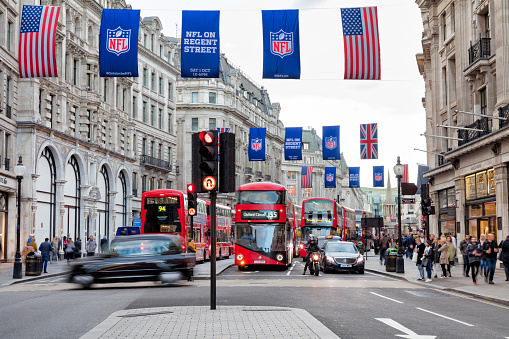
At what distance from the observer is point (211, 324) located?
11.5 m

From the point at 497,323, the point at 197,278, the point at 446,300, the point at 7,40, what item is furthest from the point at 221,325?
the point at 7,40

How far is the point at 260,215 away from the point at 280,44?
10.8 meters

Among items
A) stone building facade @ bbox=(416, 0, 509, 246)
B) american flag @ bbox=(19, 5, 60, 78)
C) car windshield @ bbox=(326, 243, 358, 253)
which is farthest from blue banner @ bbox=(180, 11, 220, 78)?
stone building facade @ bbox=(416, 0, 509, 246)

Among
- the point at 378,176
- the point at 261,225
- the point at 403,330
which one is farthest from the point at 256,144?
the point at 403,330

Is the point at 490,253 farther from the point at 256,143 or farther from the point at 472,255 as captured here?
the point at 256,143

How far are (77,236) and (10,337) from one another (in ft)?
131

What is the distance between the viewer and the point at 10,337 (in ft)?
36.8

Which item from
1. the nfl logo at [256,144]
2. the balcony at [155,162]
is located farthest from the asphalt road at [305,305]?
the balcony at [155,162]

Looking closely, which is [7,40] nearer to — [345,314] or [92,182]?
[92,182]

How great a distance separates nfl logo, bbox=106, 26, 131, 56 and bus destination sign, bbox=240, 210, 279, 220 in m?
10.9

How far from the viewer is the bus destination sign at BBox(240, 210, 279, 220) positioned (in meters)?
32.3

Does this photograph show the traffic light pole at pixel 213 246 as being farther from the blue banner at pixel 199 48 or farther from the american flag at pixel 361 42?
the american flag at pixel 361 42

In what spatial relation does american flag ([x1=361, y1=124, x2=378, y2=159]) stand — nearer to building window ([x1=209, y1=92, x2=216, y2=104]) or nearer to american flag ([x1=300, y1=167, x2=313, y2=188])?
american flag ([x1=300, y1=167, x2=313, y2=188])

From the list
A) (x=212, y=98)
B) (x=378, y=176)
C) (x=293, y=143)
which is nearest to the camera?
(x=293, y=143)
